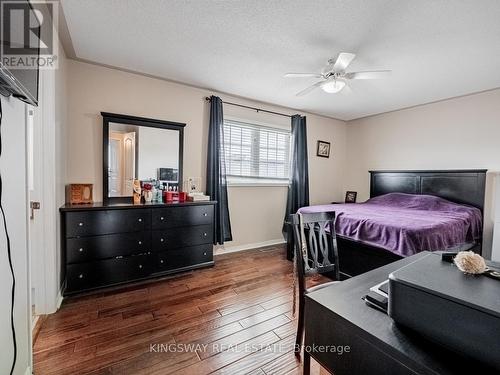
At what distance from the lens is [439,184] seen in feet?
11.8

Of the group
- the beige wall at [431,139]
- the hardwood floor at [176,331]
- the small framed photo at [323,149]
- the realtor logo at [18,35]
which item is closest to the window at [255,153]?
the small framed photo at [323,149]

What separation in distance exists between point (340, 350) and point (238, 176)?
3161 mm

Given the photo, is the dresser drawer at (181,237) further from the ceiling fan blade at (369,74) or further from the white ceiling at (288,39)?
the ceiling fan blade at (369,74)

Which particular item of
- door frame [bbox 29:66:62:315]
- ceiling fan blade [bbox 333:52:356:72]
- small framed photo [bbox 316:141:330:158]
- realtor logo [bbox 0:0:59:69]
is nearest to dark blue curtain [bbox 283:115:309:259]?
small framed photo [bbox 316:141:330:158]

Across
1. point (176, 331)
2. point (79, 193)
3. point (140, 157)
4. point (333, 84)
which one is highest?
point (333, 84)

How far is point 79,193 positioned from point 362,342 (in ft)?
9.27

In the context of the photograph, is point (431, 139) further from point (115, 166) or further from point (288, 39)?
point (115, 166)

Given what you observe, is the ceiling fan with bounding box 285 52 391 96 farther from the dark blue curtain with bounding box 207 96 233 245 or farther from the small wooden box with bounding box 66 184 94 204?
the small wooden box with bounding box 66 184 94 204

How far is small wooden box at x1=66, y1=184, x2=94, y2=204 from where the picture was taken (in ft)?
8.07

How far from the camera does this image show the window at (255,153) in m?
3.70

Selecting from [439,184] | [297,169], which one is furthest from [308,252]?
[439,184]

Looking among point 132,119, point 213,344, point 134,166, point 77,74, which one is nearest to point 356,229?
point 213,344

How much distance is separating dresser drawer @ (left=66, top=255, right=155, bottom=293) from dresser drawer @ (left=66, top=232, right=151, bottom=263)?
59 millimetres

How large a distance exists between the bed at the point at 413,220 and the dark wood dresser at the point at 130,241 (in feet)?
5.57
